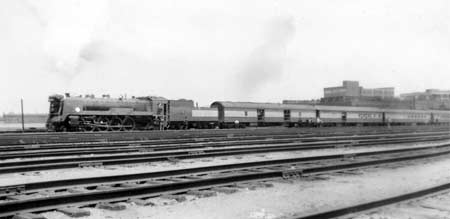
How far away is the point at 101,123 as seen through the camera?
31328 millimetres

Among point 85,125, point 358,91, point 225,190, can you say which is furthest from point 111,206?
point 358,91

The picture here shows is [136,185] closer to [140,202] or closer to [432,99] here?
[140,202]

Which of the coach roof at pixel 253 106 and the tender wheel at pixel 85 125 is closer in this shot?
the tender wheel at pixel 85 125

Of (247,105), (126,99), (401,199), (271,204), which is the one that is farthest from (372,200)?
(247,105)

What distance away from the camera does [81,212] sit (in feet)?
21.5

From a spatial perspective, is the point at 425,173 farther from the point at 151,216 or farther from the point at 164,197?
the point at 151,216

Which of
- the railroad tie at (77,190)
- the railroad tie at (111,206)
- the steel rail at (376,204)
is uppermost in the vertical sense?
the railroad tie at (77,190)

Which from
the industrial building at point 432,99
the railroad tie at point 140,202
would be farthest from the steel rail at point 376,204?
the industrial building at point 432,99

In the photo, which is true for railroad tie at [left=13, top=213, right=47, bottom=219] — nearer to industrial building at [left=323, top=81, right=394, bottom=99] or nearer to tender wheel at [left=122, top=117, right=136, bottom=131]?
tender wheel at [left=122, top=117, right=136, bottom=131]

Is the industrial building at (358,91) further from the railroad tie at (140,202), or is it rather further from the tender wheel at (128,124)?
the railroad tie at (140,202)

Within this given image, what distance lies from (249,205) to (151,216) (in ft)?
5.61

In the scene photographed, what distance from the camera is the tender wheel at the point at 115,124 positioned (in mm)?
31944

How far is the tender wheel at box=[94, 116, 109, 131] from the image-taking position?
3114 cm

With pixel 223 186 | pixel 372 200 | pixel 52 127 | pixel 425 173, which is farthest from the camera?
pixel 52 127
